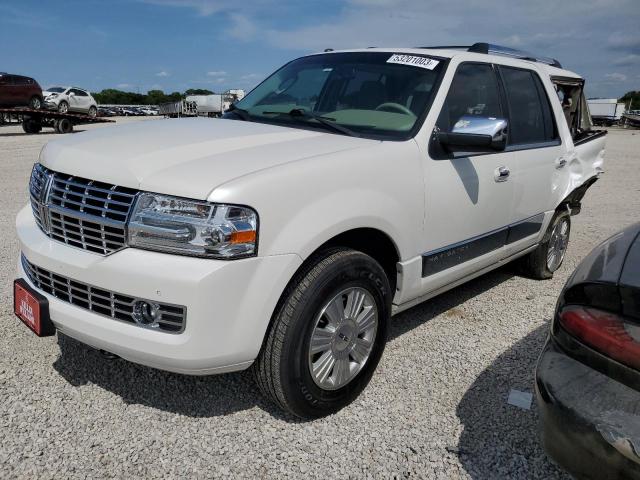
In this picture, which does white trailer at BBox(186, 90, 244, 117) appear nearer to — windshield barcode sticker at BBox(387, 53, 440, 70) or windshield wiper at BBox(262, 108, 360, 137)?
windshield wiper at BBox(262, 108, 360, 137)

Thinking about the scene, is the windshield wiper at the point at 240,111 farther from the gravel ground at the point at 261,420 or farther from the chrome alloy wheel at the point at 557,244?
the chrome alloy wheel at the point at 557,244

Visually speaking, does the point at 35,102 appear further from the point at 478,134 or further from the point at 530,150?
the point at 478,134

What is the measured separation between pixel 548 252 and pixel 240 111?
10.0 ft

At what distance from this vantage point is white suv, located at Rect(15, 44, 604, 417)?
222 cm

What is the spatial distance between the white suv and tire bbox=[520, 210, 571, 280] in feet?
3.75

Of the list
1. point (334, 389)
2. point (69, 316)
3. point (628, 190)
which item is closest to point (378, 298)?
point (334, 389)

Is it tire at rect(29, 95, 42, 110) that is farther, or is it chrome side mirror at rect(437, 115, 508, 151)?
tire at rect(29, 95, 42, 110)

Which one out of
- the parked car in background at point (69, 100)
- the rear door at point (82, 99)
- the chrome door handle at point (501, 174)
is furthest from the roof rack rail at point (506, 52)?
the rear door at point (82, 99)

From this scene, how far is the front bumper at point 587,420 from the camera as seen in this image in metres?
1.63

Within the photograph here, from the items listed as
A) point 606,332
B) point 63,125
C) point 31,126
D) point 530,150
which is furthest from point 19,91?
point 606,332

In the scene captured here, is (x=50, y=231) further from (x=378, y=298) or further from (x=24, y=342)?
(x=378, y=298)

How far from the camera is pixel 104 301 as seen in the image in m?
2.36

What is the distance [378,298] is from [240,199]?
104cm

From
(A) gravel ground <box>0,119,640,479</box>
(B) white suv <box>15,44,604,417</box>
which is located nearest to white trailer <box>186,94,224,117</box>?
(B) white suv <box>15,44,604,417</box>
